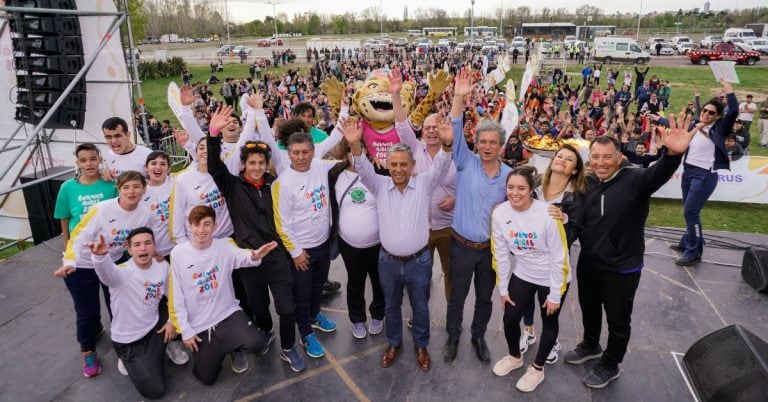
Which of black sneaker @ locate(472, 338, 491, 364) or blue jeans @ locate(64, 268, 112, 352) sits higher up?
blue jeans @ locate(64, 268, 112, 352)

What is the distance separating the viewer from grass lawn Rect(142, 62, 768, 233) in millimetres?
7797

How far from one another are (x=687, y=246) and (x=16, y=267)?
8.64m

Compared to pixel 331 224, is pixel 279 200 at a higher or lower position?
higher

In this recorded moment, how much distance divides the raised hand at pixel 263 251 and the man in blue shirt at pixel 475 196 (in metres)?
1.47

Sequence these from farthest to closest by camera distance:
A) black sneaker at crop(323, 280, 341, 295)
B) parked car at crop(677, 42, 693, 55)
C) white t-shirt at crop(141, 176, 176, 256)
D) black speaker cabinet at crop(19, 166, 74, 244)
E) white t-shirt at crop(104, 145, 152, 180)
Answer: parked car at crop(677, 42, 693, 55)
black speaker cabinet at crop(19, 166, 74, 244)
black sneaker at crop(323, 280, 341, 295)
white t-shirt at crop(104, 145, 152, 180)
white t-shirt at crop(141, 176, 176, 256)

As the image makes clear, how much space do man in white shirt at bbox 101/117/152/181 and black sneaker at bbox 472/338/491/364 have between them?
361 cm

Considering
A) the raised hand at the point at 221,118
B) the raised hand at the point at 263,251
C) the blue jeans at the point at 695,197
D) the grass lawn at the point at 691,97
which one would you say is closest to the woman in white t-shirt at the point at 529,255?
the raised hand at the point at 263,251

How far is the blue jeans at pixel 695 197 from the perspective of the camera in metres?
5.57

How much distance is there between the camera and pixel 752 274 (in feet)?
17.1

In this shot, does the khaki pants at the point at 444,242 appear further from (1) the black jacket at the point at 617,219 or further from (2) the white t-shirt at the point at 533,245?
(1) the black jacket at the point at 617,219

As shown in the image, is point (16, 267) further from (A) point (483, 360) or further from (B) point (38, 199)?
(A) point (483, 360)

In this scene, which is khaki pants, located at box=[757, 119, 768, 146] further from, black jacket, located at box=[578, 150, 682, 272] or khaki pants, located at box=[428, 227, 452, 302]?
khaki pants, located at box=[428, 227, 452, 302]

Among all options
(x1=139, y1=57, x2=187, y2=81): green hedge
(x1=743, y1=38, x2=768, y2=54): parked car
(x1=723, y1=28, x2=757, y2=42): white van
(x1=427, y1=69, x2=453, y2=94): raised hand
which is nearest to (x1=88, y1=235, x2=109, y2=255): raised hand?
(x1=427, y1=69, x2=453, y2=94): raised hand

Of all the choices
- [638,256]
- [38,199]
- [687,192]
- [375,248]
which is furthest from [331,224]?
[38,199]
